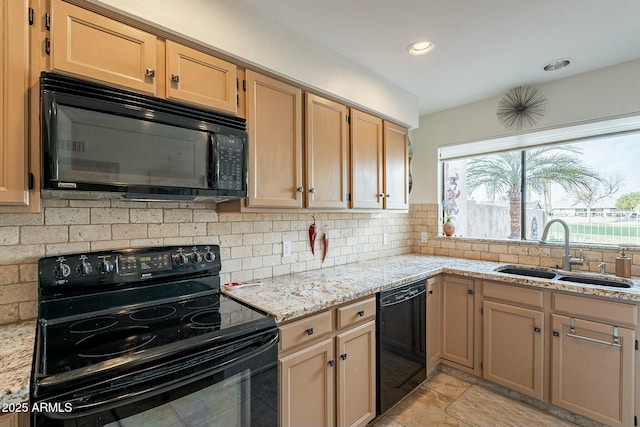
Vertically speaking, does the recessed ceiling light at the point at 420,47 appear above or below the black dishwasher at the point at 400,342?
above

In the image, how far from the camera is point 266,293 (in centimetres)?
170

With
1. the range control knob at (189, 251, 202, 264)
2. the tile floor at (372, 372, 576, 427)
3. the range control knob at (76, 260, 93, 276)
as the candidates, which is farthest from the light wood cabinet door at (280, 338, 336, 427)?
the range control knob at (76, 260, 93, 276)

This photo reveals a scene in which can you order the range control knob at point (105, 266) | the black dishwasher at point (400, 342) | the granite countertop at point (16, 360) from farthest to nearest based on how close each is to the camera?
the black dishwasher at point (400, 342), the range control knob at point (105, 266), the granite countertop at point (16, 360)

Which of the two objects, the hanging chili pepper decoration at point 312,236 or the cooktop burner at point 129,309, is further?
the hanging chili pepper decoration at point 312,236

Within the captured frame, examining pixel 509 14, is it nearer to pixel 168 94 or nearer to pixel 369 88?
pixel 369 88

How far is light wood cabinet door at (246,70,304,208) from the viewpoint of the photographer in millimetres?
1707

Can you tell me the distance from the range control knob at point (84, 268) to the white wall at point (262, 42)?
42.9 inches

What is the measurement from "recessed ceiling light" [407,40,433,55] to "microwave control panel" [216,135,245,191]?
1.36 m

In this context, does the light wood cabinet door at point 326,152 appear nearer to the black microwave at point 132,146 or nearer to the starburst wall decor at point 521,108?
the black microwave at point 132,146

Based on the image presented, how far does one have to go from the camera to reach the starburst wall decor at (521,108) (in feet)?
8.61

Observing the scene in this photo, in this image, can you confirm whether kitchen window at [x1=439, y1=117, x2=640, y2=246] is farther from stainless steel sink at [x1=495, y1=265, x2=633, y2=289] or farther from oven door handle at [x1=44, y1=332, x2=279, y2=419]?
oven door handle at [x1=44, y1=332, x2=279, y2=419]

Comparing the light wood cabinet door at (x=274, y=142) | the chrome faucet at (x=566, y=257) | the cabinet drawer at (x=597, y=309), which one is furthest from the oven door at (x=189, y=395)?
the chrome faucet at (x=566, y=257)

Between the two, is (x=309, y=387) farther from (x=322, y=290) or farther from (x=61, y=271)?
(x=61, y=271)

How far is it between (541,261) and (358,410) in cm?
202
